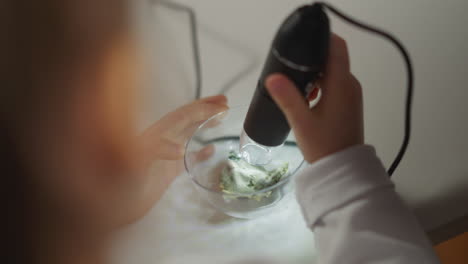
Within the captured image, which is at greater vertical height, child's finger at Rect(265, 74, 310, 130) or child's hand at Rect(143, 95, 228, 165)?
child's finger at Rect(265, 74, 310, 130)

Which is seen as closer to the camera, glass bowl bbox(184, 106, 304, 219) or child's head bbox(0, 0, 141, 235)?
child's head bbox(0, 0, 141, 235)

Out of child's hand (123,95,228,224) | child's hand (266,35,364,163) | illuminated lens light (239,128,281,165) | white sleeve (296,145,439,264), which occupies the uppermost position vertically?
child's hand (266,35,364,163)

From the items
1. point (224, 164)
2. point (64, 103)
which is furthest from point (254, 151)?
point (64, 103)

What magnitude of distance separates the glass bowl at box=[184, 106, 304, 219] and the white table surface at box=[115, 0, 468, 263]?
0.08 ft

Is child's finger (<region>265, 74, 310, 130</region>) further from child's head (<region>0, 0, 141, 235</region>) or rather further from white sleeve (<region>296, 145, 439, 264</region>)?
child's head (<region>0, 0, 141, 235</region>)

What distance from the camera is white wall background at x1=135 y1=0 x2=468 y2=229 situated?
1.38ft

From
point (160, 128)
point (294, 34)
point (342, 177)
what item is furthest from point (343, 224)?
point (160, 128)

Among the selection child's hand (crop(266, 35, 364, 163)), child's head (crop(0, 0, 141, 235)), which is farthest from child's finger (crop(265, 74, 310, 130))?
child's head (crop(0, 0, 141, 235))

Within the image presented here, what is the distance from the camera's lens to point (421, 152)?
43cm

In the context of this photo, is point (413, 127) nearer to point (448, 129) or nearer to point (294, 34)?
point (448, 129)

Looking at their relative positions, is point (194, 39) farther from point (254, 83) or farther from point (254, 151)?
point (254, 151)

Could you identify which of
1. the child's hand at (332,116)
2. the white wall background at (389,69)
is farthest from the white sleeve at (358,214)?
the white wall background at (389,69)

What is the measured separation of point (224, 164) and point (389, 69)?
0.80 ft

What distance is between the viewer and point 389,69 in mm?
483
